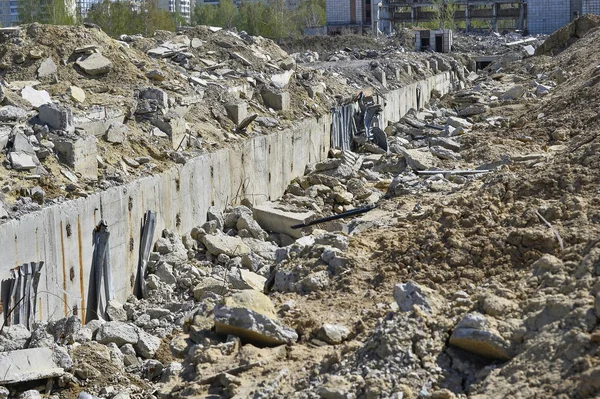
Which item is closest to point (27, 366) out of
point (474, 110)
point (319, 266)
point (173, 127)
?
point (319, 266)

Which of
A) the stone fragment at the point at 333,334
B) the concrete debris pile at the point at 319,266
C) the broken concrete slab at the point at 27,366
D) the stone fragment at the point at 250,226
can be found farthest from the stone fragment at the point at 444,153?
the stone fragment at the point at 333,334

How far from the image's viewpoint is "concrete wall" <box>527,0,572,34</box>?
6194 centimetres

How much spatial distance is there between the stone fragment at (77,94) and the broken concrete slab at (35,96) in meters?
0.54

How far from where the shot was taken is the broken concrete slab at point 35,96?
13.7 metres

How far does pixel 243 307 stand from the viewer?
6418 millimetres

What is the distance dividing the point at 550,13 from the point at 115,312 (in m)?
56.4

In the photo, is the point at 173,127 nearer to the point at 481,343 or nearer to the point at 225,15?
the point at 481,343

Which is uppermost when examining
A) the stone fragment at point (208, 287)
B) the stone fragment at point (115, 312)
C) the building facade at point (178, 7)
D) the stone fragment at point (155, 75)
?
the building facade at point (178, 7)

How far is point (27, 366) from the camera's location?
8664mm

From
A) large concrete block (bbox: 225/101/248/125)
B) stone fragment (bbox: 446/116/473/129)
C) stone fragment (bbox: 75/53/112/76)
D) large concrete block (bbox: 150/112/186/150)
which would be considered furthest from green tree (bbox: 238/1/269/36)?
large concrete block (bbox: 150/112/186/150)

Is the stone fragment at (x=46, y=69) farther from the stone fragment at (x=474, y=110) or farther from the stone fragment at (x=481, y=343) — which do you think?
the stone fragment at (x=474, y=110)

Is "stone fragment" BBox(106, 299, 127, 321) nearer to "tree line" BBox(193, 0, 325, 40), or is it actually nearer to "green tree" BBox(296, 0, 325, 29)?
"tree line" BBox(193, 0, 325, 40)

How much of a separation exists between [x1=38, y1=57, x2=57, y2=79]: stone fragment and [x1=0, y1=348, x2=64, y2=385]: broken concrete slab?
7.84 m

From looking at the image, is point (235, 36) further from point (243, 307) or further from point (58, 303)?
point (243, 307)
